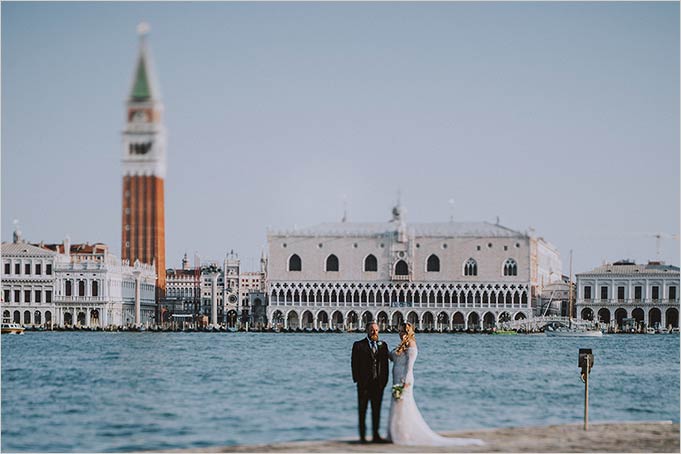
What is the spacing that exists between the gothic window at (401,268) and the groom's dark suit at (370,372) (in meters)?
47.7

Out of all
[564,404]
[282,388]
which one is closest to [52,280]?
[282,388]

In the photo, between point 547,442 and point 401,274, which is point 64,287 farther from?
point 547,442

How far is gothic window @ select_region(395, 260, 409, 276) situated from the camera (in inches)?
2242

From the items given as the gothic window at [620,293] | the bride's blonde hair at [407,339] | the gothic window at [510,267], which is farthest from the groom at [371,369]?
the gothic window at [620,293]

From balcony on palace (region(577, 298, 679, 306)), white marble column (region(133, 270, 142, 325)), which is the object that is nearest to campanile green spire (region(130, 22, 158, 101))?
white marble column (region(133, 270, 142, 325))

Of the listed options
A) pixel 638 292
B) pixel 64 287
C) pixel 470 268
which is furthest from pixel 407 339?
pixel 638 292

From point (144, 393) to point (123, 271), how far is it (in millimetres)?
38753

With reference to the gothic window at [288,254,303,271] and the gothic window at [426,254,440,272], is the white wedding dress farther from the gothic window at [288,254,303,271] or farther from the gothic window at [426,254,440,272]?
the gothic window at [288,254,303,271]

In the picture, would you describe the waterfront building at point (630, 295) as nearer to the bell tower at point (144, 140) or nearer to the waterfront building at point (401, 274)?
the waterfront building at point (401, 274)

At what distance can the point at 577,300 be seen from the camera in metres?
56.5

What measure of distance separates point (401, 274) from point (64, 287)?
48.1 feet

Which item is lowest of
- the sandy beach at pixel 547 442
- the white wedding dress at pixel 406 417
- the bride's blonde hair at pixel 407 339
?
the sandy beach at pixel 547 442

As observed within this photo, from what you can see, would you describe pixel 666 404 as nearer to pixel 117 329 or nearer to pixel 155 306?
pixel 117 329

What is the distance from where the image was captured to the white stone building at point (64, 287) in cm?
5409
